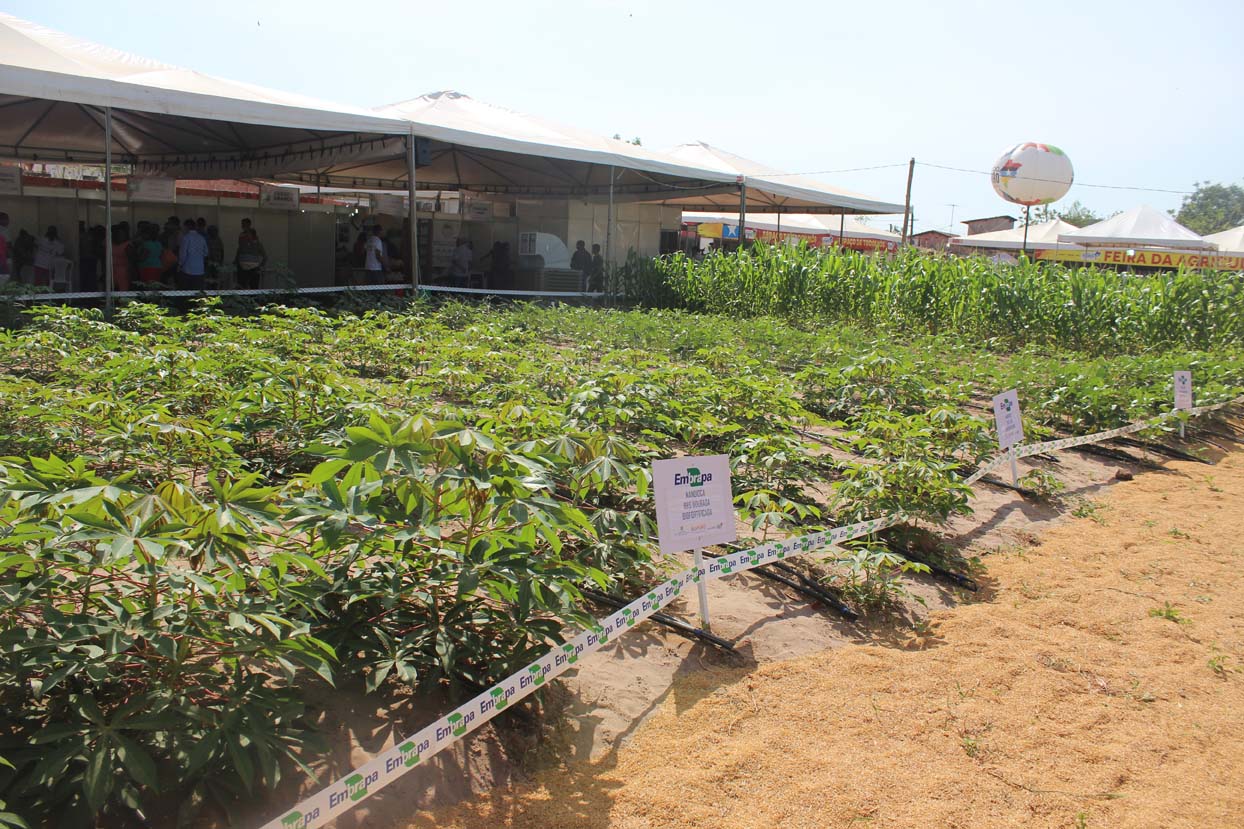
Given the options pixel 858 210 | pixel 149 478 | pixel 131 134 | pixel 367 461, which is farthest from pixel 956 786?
pixel 858 210

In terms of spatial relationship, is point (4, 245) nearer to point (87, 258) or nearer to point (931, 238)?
point (87, 258)

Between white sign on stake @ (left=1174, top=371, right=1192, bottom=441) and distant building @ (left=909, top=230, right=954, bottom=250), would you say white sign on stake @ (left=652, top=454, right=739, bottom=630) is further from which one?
distant building @ (left=909, top=230, right=954, bottom=250)

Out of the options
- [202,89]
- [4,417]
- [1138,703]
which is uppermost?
[202,89]

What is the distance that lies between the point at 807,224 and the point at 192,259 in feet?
84.2

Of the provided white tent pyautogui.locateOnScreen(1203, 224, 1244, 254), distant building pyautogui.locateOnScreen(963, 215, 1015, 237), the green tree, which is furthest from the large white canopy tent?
the green tree

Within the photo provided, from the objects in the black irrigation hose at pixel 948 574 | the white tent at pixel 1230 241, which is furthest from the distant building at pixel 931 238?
the black irrigation hose at pixel 948 574

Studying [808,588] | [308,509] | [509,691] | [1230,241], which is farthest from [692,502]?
[1230,241]

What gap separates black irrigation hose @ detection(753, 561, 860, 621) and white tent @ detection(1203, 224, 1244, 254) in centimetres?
2897

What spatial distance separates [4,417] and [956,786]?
4939 mm

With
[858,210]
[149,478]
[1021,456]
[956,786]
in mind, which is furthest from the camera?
[858,210]

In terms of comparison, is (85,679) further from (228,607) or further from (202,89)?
(202,89)

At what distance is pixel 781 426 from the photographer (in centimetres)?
659

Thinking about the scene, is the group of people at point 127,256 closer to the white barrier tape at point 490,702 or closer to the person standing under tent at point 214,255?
the person standing under tent at point 214,255

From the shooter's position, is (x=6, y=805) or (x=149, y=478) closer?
(x=6, y=805)
